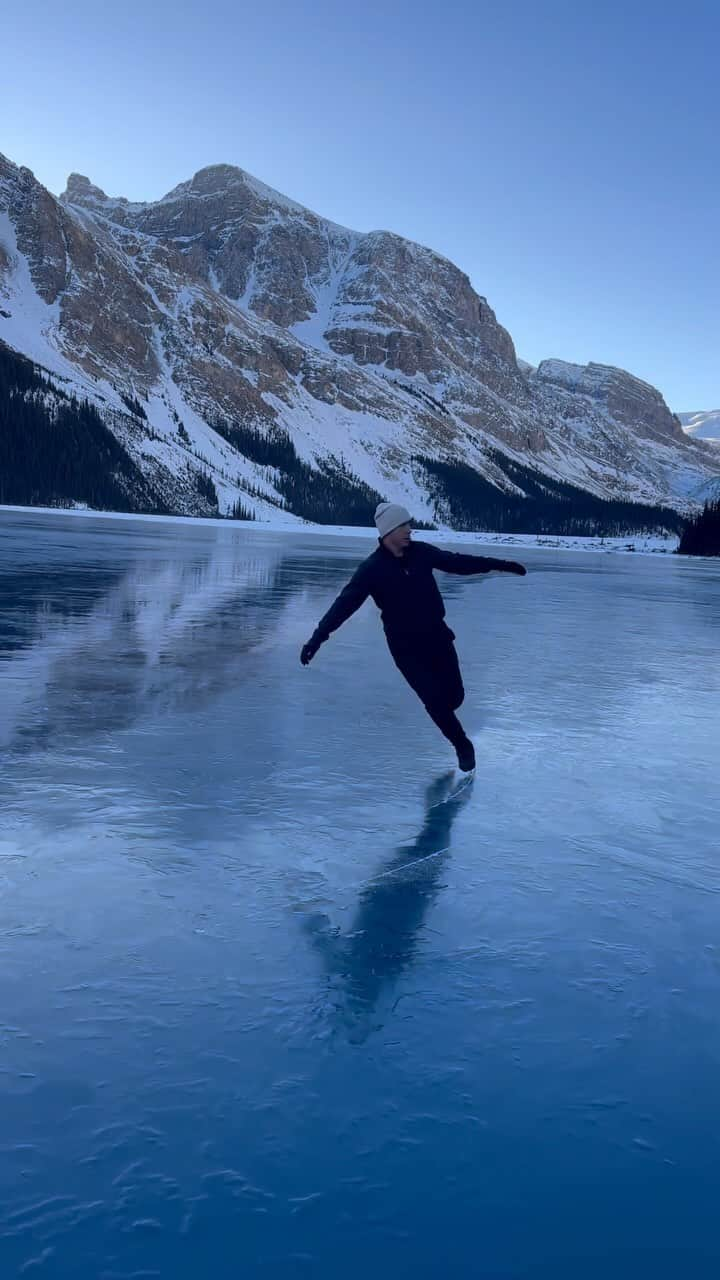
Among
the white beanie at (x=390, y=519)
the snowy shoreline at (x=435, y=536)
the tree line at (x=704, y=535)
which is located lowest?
the white beanie at (x=390, y=519)

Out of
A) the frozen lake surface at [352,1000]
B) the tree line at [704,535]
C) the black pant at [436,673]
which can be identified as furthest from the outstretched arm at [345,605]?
the tree line at [704,535]

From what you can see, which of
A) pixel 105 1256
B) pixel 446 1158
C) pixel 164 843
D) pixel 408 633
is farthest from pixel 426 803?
pixel 105 1256

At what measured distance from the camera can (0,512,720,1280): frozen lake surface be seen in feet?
9.41

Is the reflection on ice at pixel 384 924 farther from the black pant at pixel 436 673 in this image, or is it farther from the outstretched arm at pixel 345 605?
the outstretched arm at pixel 345 605

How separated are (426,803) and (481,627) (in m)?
13.0

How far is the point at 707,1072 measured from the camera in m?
3.70

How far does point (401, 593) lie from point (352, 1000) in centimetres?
445

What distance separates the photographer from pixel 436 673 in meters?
8.44

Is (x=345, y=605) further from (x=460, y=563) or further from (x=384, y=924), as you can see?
(x=384, y=924)

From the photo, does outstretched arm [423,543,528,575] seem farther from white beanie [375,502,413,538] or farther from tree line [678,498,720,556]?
tree line [678,498,720,556]

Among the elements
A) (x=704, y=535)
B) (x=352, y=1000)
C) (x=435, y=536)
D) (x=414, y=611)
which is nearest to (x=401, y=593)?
(x=414, y=611)

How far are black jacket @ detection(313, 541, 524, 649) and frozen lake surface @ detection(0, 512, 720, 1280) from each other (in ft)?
4.05

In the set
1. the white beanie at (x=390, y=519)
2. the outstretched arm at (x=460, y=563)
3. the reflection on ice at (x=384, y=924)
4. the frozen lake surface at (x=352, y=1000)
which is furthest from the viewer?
the outstretched arm at (x=460, y=563)

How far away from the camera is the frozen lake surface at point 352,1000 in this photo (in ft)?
9.41
